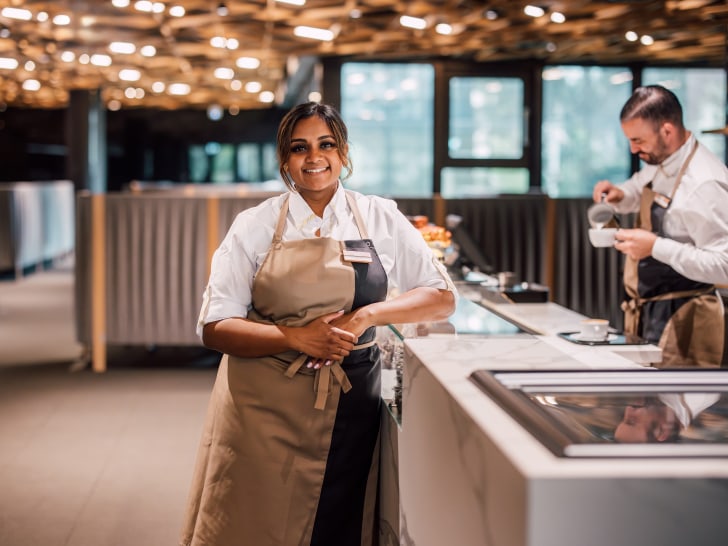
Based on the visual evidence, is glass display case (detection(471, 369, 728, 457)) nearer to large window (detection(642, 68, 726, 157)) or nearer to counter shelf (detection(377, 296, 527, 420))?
counter shelf (detection(377, 296, 527, 420))

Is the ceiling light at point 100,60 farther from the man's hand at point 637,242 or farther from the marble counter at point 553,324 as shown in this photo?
the man's hand at point 637,242

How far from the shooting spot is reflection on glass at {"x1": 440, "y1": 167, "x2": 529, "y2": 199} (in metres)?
11.4

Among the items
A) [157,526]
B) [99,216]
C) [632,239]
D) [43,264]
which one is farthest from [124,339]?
[43,264]

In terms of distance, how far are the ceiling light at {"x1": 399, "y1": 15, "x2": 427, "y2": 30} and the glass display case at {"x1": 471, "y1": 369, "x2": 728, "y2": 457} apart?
7402 mm

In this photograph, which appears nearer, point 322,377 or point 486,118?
point 322,377

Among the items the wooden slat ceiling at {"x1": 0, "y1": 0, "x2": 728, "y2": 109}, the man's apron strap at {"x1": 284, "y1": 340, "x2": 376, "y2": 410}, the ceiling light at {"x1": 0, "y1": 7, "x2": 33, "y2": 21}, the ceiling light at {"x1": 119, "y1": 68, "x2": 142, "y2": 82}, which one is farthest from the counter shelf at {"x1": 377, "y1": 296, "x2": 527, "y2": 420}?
the ceiling light at {"x1": 119, "y1": 68, "x2": 142, "y2": 82}

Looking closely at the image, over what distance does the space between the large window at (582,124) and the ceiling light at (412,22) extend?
2.77m

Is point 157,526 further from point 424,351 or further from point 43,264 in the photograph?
point 43,264

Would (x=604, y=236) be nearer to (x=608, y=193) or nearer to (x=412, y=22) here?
(x=608, y=193)

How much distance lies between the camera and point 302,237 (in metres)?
2.30

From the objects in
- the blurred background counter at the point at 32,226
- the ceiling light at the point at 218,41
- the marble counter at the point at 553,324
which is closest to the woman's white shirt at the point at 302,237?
the marble counter at the point at 553,324

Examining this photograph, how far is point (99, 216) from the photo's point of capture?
6.64m

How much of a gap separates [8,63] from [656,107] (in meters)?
11.9

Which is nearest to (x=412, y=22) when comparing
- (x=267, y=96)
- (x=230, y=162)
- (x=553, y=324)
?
(x=553, y=324)
